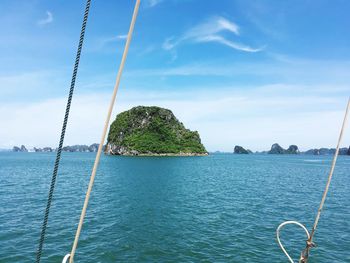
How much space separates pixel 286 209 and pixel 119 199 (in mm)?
28155

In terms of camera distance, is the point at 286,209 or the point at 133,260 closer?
the point at 133,260

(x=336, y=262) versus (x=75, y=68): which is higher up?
(x=75, y=68)

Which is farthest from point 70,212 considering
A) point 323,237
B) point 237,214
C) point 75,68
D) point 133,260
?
point 75,68

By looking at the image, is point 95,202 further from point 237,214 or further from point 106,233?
point 237,214

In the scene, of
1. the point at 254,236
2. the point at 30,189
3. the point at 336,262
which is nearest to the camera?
the point at 336,262

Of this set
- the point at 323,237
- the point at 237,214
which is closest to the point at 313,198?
the point at 237,214

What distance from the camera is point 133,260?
2280 cm

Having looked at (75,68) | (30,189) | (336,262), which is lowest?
(30,189)

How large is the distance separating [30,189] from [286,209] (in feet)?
161

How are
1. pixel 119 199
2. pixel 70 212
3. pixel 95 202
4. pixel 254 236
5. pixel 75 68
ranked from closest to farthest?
pixel 75 68
pixel 254 236
pixel 70 212
pixel 95 202
pixel 119 199

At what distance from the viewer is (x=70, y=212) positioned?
37.7 m

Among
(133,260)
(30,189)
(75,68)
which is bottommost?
(30,189)

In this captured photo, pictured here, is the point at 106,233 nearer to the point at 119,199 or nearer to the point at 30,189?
the point at 119,199

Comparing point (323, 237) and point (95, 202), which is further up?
point (323, 237)
